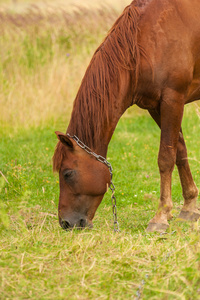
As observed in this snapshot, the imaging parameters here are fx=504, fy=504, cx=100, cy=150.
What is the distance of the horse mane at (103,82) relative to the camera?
4.11 meters

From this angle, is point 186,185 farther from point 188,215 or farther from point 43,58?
point 43,58

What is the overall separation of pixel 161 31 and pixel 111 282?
224 centimetres

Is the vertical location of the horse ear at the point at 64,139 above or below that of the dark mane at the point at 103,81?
below

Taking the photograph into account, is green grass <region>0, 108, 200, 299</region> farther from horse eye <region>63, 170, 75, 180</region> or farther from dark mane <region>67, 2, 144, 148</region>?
→ dark mane <region>67, 2, 144, 148</region>

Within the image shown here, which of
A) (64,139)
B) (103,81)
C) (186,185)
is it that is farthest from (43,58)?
(64,139)

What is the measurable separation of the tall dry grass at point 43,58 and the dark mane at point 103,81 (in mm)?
4487

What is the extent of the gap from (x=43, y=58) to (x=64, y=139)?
229 inches

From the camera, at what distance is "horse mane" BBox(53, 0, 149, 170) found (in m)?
4.11

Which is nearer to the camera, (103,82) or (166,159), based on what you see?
(103,82)

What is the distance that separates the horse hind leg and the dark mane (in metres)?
1.10

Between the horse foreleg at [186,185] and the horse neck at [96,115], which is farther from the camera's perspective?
the horse foreleg at [186,185]

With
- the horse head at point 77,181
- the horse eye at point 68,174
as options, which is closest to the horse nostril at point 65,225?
the horse head at point 77,181

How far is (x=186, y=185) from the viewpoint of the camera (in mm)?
5004

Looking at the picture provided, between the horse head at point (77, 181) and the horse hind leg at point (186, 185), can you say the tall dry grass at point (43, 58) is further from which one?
the horse head at point (77, 181)
